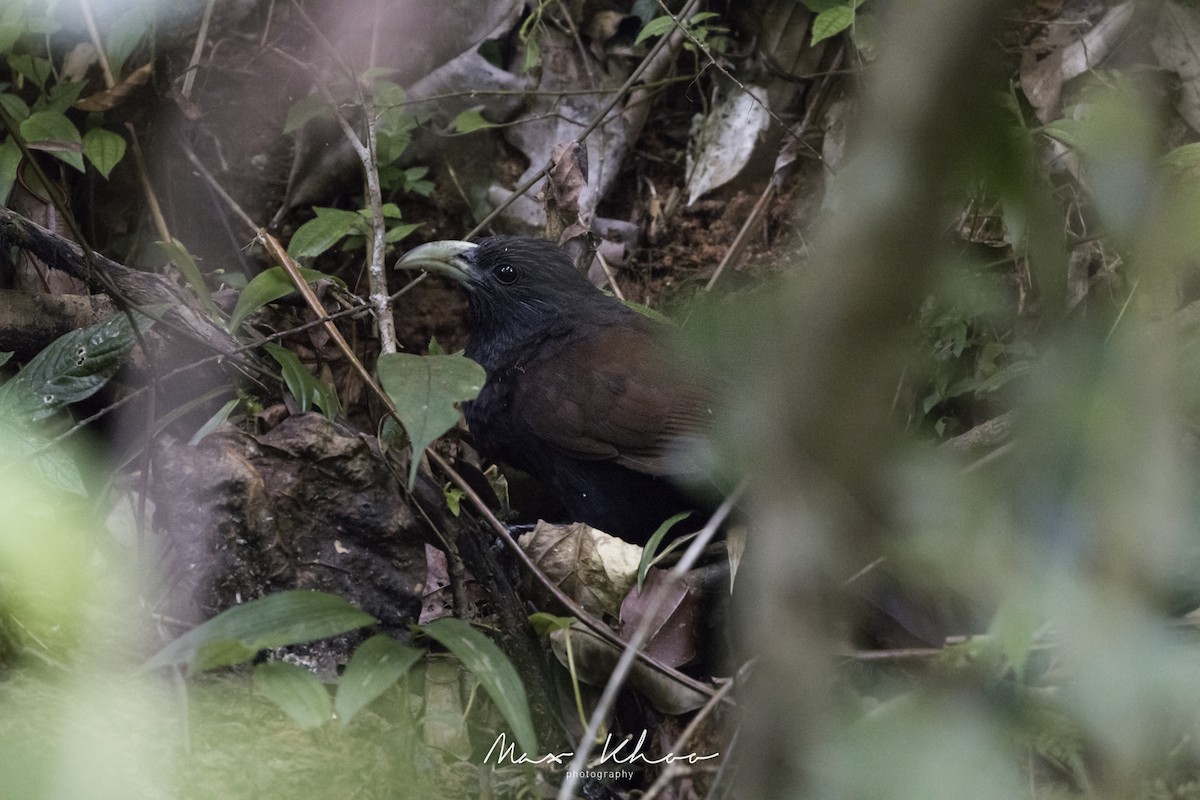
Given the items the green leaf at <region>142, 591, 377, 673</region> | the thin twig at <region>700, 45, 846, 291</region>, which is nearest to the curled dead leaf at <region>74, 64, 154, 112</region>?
the thin twig at <region>700, 45, 846, 291</region>

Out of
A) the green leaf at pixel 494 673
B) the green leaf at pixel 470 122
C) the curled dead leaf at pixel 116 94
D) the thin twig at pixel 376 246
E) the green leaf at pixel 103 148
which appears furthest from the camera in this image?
the green leaf at pixel 470 122

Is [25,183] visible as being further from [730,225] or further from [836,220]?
[836,220]

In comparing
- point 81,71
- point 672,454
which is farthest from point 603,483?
point 81,71

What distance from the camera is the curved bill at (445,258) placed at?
12.5 ft

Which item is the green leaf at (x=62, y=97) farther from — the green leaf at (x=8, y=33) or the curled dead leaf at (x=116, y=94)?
the green leaf at (x=8, y=33)

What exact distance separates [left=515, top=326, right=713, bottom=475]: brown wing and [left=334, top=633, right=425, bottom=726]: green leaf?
1.58 meters

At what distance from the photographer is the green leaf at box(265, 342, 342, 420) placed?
2.95m

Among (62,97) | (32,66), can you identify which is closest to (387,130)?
(62,97)

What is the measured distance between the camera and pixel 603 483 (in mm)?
3438

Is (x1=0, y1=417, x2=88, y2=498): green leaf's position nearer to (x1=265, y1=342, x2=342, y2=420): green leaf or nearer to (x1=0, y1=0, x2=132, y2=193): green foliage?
(x1=265, y1=342, x2=342, y2=420): green leaf

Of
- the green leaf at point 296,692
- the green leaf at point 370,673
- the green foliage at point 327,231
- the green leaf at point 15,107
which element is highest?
the green leaf at point 15,107

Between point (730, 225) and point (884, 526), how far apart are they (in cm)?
348

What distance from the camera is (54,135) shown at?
12.0 ft

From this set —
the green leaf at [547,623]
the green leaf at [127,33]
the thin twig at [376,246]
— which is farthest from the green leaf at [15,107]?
the green leaf at [547,623]
